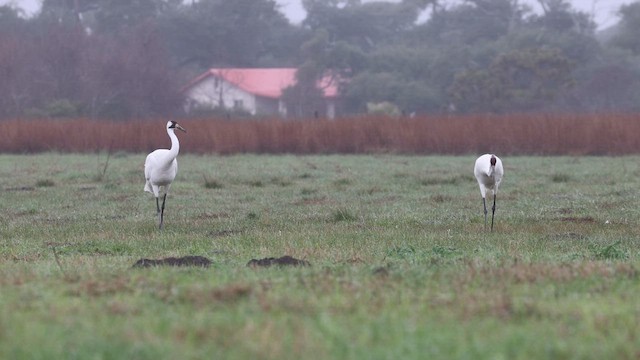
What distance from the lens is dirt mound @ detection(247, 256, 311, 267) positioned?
888cm

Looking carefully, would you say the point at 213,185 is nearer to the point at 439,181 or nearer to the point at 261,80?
the point at 439,181

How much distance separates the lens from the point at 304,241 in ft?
37.8

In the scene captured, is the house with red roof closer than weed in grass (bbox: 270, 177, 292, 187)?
No

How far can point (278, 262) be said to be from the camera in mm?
8977

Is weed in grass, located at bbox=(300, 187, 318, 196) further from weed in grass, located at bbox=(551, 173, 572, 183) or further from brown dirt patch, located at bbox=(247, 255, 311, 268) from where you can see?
brown dirt patch, located at bbox=(247, 255, 311, 268)

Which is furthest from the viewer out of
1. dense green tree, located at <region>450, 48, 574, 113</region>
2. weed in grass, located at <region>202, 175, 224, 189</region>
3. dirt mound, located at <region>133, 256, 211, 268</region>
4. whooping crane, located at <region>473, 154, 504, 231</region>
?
dense green tree, located at <region>450, 48, 574, 113</region>

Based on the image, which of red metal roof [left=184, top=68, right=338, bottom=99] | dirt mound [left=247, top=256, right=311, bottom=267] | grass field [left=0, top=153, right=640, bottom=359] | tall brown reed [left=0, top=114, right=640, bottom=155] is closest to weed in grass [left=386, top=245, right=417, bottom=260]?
grass field [left=0, top=153, right=640, bottom=359]

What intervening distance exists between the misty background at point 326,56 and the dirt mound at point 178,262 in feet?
153

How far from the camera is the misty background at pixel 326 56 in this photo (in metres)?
60.0

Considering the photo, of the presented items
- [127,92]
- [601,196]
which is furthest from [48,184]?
[127,92]

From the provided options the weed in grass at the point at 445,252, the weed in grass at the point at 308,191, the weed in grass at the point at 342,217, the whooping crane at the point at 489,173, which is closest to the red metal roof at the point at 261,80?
the weed in grass at the point at 308,191

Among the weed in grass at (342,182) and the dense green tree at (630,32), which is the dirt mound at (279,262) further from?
the dense green tree at (630,32)

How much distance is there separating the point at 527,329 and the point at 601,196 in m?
→ 12.6

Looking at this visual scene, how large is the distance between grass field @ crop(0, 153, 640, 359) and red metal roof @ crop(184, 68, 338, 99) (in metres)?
52.6
